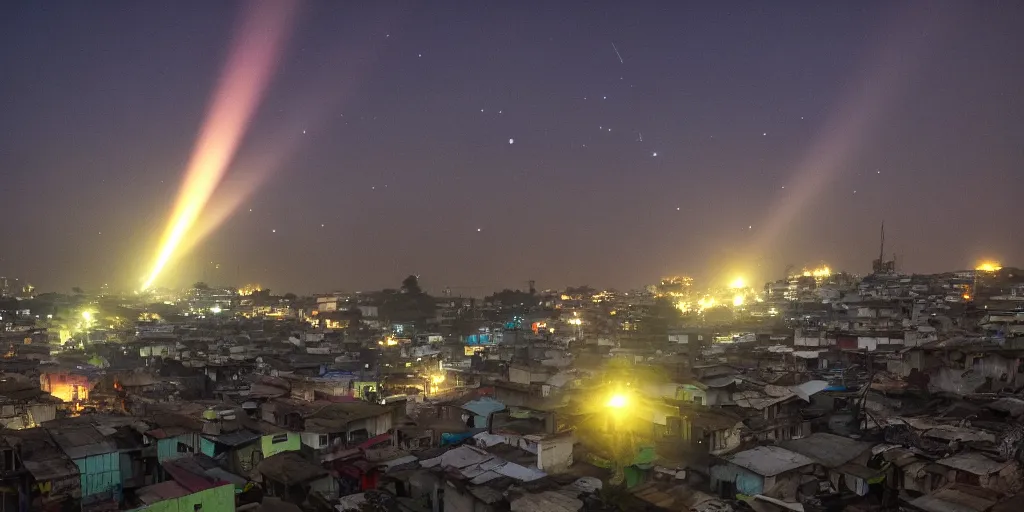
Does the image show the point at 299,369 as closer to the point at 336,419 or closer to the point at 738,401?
the point at 336,419

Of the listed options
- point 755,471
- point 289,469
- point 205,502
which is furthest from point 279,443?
point 755,471

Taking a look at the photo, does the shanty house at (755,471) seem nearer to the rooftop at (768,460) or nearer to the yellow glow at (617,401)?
the rooftop at (768,460)

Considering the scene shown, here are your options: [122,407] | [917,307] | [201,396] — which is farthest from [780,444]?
[917,307]

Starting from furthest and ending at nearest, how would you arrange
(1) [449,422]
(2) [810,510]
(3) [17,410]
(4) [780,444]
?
(1) [449,422] < (3) [17,410] < (4) [780,444] < (2) [810,510]

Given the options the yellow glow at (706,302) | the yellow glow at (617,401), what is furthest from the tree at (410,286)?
the yellow glow at (617,401)

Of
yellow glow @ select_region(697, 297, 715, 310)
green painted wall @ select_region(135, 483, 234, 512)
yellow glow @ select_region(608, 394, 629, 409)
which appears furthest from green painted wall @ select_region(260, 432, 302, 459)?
yellow glow @ select_region(697, 297, 715, 310)

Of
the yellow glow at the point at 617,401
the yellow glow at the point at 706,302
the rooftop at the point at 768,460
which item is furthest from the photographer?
the yellow glow at the point at 706,302

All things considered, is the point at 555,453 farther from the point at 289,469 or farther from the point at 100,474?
the point at 100,474

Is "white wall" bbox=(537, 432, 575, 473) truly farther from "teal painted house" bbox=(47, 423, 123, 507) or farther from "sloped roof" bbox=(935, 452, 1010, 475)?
"teal painted house" bbox=(47, 423, 123, 507)
